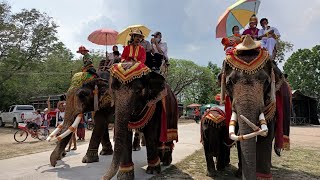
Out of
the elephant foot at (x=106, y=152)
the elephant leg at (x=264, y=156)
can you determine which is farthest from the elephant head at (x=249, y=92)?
the elephant foot at (x=106, y=152)

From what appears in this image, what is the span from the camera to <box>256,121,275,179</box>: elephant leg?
17.1 ft

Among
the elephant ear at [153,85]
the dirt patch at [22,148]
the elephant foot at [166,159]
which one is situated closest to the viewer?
the elephant ear at [153,85]

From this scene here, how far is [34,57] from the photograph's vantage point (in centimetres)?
2947

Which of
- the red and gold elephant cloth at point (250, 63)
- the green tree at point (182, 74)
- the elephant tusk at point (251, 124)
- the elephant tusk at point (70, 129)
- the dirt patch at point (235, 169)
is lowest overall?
the dirt patch at point (235, 169)

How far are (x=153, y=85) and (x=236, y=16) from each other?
2.50 m

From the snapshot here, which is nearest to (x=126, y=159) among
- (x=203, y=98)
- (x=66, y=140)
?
(x=66, y=140)

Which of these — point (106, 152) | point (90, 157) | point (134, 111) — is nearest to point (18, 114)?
point (106, 152)

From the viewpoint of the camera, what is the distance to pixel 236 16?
290 inches

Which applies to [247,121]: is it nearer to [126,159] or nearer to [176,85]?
[126,159]

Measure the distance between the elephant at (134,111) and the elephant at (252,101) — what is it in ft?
4.71

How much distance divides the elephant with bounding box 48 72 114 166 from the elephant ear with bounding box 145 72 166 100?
1880 millimetres

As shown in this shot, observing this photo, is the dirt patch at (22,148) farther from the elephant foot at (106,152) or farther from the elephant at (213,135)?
the elephant at (213,135)

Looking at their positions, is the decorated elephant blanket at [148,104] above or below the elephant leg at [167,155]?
above

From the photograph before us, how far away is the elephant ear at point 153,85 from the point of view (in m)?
6.42
